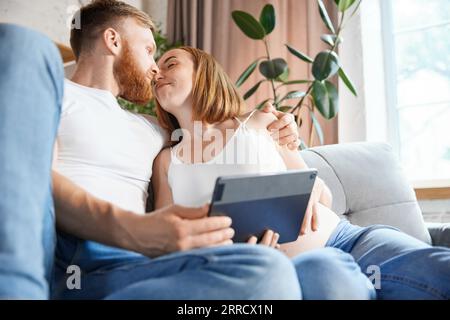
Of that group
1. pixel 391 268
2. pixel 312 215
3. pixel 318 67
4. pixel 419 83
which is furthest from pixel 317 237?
pixel 419 83

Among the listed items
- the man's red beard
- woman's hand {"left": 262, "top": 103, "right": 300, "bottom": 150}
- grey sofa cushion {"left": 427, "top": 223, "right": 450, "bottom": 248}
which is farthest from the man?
grey sofa cushion {"left": 427, "top": 223, "right": 450, "bottom": 248}

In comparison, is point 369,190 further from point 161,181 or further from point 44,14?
point 44,14

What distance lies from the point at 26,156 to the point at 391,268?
0.71m

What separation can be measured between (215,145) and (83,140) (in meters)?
0.36

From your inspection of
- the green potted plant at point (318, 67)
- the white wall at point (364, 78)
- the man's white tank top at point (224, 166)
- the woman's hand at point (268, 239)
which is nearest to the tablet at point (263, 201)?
the woman's hand at point (268, 239)

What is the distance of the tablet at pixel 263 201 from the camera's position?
0.73 m

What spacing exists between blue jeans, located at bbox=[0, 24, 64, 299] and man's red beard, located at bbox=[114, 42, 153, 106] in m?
0.60

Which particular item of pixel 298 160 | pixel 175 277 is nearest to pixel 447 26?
pixel 298 160

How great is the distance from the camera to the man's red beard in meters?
1.30

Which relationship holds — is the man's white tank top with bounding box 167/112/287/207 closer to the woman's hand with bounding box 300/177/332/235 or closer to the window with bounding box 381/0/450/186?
the woman's hand with bounding box 300/177/332/235

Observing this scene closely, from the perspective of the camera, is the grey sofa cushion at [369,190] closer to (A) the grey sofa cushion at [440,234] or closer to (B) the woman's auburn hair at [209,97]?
(A) the grey sofa cushion at [440,234]

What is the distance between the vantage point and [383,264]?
3.25 feet

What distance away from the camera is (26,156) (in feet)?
2.06

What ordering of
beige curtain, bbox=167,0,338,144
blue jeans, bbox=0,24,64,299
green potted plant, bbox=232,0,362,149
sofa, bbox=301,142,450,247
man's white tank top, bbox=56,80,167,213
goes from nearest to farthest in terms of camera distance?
1. blue jeans, bbox=0,24,64,299
2. man's white tank top, bbox=56,80,167,213
3. sofa, bbox=301,142,450,247
4. green potted plant, bbox=232,0,362,149
5. beige curtain, bbox=167,0,338,144
